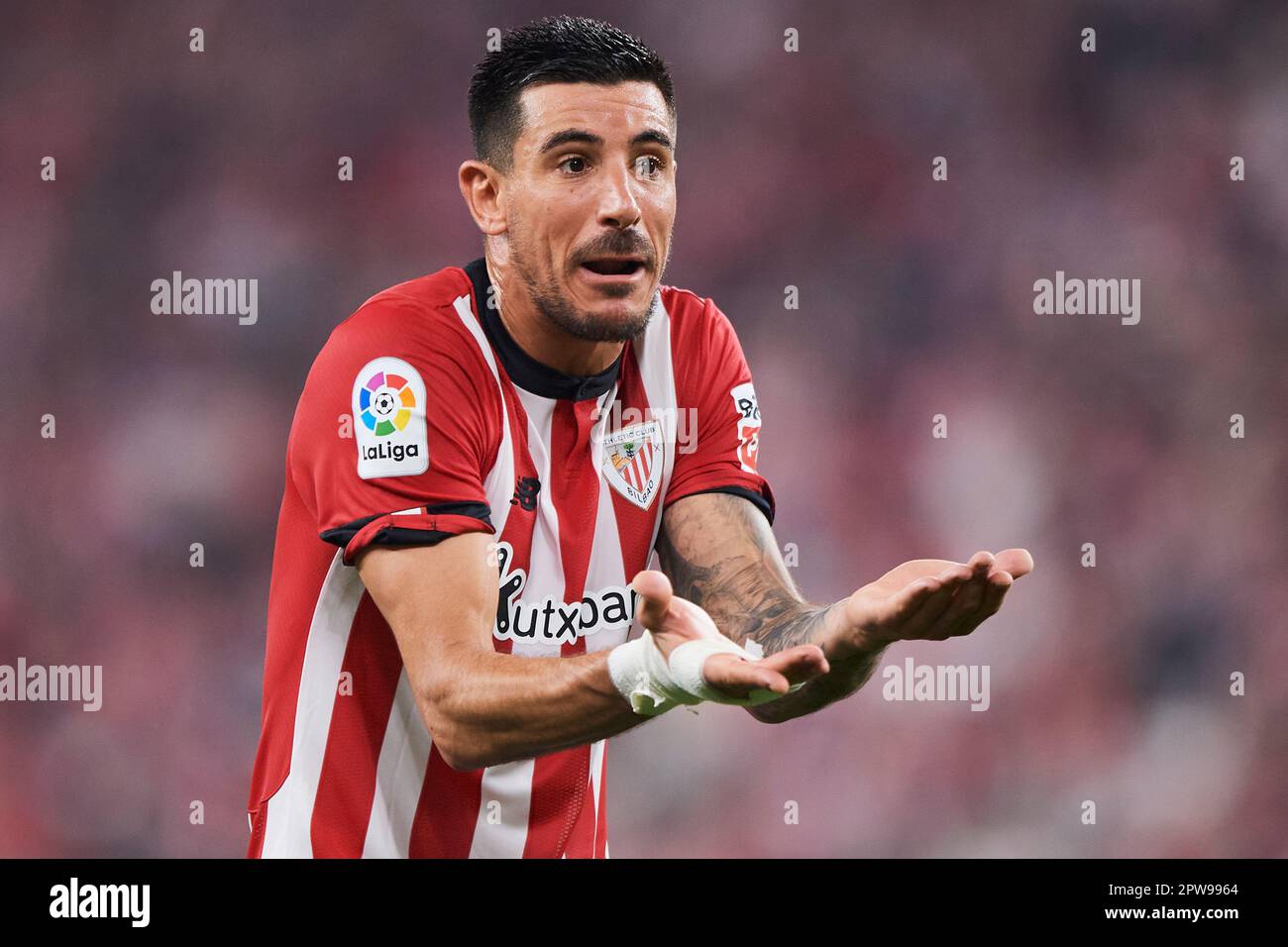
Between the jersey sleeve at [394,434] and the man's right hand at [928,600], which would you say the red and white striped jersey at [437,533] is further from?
the man's right hand at [928,600]

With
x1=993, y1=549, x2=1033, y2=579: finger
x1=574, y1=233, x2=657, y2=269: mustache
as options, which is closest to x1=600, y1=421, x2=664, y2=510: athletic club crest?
x1=574, y1=233, x2=657, y2=269: mustache

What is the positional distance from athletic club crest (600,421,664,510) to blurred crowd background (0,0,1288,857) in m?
2.81

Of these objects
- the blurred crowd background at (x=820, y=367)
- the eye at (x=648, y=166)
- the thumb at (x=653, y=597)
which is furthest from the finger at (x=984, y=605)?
the blurred crowd background at (x=820, y=367)

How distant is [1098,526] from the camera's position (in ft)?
18.3

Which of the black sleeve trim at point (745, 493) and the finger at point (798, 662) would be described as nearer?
the finger at point (798, 662)

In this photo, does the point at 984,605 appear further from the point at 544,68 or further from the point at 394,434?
the point at 544,68

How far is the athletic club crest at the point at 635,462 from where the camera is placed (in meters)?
2.67

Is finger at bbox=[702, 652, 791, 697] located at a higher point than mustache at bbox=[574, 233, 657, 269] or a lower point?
lower

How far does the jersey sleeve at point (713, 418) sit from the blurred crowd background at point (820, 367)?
269 centimetres

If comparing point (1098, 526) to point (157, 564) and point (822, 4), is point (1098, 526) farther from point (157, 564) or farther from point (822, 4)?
point (157, 564)

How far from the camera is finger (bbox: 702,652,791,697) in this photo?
1695 mm

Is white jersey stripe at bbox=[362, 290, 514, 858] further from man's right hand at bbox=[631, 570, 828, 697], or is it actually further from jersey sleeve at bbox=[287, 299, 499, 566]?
man's right hand at bbox=[631, 570, 828, 697]

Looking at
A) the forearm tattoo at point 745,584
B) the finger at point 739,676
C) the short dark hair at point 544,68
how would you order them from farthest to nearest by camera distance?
the short dark hair at point 544,68
the forearm tattoo at point 745,584
the finger at point 739,676

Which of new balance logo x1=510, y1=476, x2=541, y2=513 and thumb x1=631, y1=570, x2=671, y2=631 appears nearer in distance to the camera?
thumb x1=631, y1=570, x2=671, y2=631
